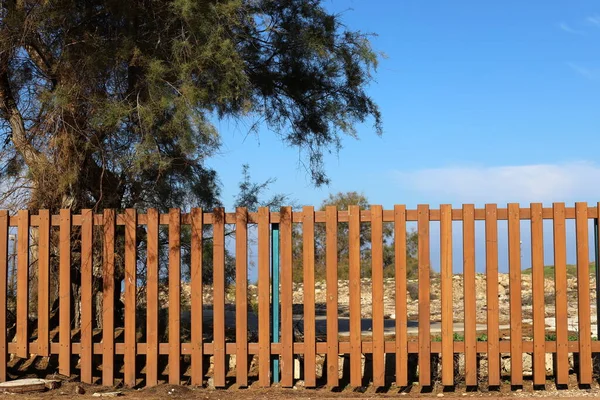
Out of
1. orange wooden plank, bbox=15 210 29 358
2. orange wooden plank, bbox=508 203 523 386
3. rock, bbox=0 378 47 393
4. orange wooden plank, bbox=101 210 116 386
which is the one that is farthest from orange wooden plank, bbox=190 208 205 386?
orange wooden plank, bbox=508 203 523 386

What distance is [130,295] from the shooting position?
8156 millimetres

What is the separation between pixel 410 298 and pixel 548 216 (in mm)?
11035

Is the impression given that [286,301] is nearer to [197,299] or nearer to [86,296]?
[197,299]

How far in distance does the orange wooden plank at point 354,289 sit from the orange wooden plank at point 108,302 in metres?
2.71

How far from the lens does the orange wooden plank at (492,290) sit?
783 cm

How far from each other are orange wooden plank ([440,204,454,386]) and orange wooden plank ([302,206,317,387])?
142 centimetres

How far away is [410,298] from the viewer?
18.7 m

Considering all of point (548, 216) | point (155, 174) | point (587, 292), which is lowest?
point (587, 292)

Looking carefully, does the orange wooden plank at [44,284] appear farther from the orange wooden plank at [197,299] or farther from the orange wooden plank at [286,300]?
the orange wooden plank at [286,300]

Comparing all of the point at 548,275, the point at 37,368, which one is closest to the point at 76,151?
the point at 37,368

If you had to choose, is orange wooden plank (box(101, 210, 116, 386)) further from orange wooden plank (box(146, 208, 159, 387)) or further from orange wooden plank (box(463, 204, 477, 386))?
orange wooden plank (box(463, 204, 477, 386))

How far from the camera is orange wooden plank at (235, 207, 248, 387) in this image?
8000mm

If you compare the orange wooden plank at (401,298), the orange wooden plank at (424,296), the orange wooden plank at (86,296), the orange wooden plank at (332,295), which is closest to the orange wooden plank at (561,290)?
the orange wooden plank at (424,296)

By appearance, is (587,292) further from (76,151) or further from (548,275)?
(548,275)
